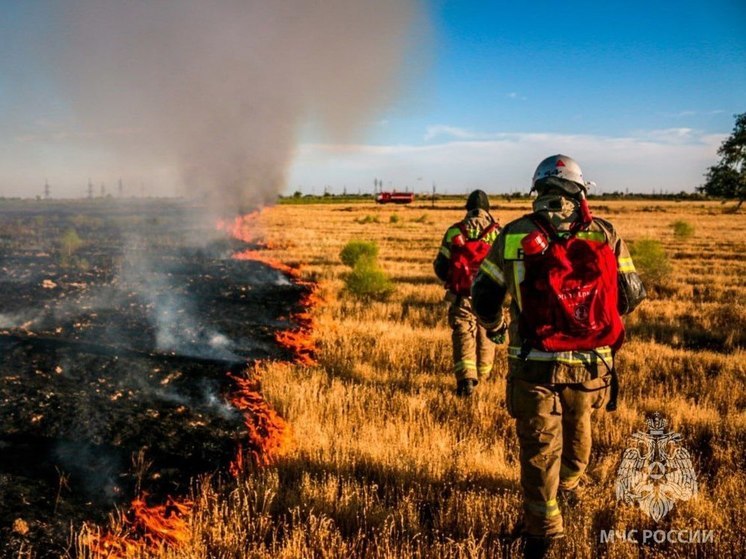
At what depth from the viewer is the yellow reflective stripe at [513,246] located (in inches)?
117

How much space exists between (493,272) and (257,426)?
3.06m

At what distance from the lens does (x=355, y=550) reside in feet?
10.4

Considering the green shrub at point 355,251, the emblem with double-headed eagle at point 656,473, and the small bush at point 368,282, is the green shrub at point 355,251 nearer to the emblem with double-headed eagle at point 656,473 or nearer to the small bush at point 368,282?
the small bush at point 368,282

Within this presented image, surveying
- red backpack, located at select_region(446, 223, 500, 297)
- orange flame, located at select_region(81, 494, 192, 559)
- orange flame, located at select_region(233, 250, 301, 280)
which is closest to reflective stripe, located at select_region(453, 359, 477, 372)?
red backpack, located at select_region(446, 223, 500, 297)

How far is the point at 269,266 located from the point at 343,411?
36.6ft

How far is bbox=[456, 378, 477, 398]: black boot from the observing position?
5.80 meters

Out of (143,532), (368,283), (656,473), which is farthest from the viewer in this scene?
(368,283)

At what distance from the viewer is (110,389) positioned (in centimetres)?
539

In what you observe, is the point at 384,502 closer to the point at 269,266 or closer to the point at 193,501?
the point at 193,501

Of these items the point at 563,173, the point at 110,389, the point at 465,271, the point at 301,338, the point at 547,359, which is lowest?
the point at 301,338

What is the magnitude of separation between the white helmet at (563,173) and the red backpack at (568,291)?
0.25 metres

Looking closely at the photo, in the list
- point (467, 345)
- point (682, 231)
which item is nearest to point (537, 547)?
point (467, 345)

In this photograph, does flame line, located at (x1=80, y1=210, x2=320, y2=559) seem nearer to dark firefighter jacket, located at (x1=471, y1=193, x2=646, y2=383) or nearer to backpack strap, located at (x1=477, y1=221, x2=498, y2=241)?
dark firefighter jacket, located at (x1=471, y1=193, x2=646, y2=383)

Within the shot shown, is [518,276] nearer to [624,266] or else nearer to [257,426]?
[624,266]
